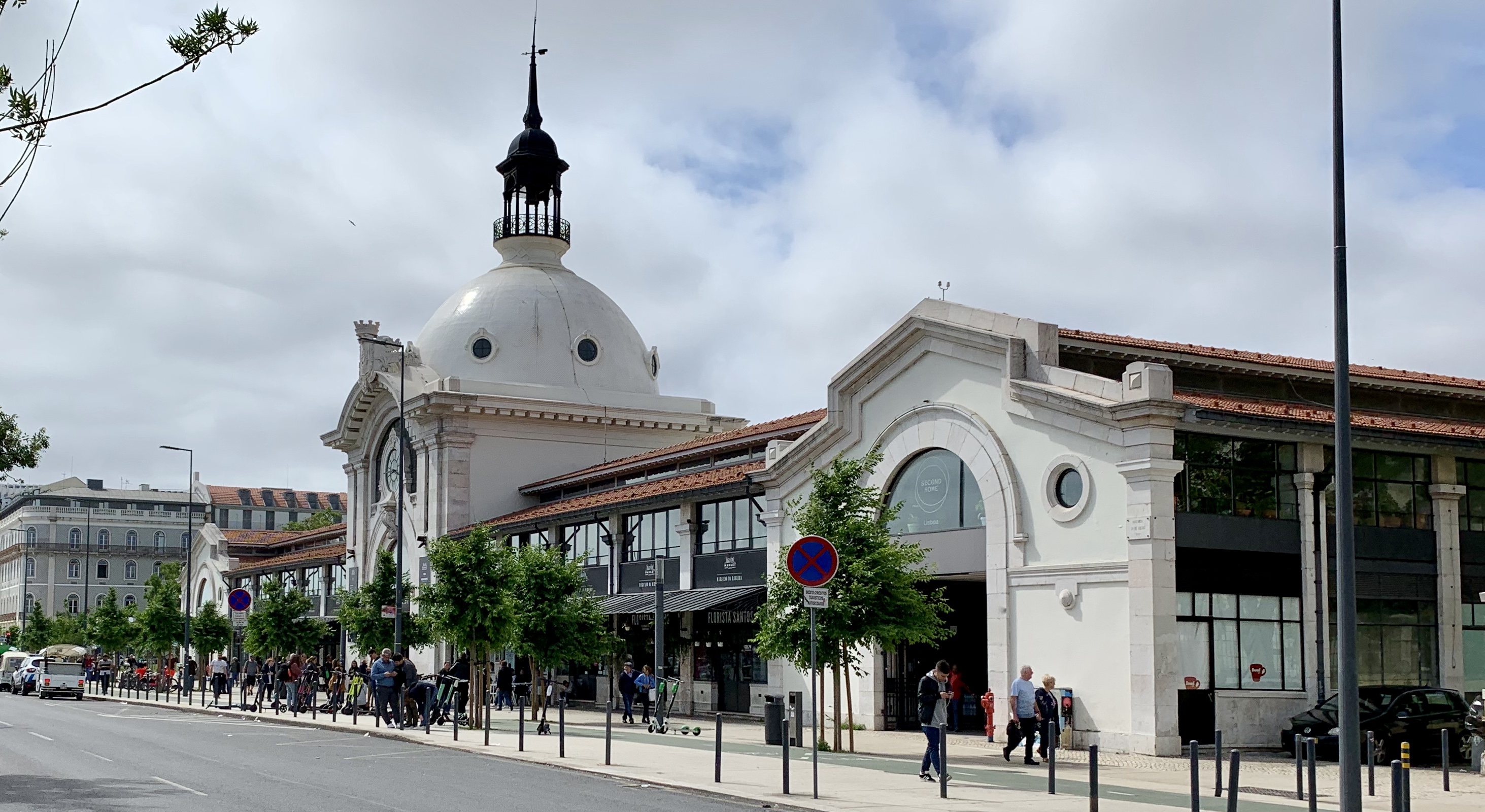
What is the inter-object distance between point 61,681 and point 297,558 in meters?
12.4

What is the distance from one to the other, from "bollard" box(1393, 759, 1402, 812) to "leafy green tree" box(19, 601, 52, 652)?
102 m

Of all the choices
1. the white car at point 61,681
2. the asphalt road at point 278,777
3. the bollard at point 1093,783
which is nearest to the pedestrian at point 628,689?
the asphalt road at point 278,777

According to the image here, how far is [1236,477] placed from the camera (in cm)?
2667

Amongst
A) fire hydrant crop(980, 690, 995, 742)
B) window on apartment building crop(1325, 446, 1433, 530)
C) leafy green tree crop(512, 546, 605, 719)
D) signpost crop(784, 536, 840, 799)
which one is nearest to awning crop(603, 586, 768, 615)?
leafy green tree crop(512, 546, 605, 719)

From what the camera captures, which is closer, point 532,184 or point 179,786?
point 179,786

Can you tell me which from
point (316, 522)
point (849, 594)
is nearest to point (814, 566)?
point (849, 594)

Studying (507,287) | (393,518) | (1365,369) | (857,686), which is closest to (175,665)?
(393,518)

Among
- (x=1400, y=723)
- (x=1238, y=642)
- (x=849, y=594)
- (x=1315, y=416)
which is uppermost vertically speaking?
(x=1315, y=416)

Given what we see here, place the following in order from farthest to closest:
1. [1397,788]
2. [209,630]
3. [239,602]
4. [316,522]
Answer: [316,522]
[209,630]
[239,602]
[1397,788]

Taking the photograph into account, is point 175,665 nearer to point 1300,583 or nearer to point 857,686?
point 857,686

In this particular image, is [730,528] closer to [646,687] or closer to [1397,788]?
[646,687]

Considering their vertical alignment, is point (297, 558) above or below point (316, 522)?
below

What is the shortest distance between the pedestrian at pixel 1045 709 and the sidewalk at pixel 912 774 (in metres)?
0.51

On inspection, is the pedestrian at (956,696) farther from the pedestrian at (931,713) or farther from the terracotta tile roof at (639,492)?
the pedestrian at (931,713)
